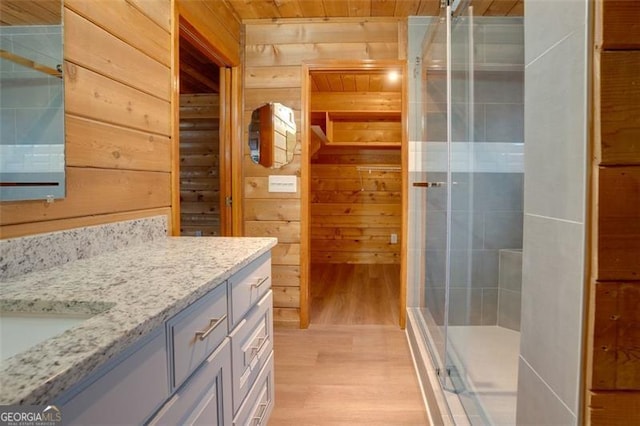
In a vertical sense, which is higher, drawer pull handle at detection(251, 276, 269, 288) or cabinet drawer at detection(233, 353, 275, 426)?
drawer pull handle at detection(251, 276, 269, 288)

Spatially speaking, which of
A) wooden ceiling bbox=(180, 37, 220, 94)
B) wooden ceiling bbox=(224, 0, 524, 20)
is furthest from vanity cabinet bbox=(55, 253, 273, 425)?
wooden ceiling bbox=(180, 37, 220, 94)

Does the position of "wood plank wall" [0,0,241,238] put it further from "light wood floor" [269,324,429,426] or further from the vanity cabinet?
"light wood floor" [269,324,429,426]

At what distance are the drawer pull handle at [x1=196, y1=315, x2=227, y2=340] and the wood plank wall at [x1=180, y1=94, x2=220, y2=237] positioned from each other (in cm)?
329

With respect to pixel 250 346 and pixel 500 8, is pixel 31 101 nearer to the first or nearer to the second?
pixel 250 346

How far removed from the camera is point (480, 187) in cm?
220

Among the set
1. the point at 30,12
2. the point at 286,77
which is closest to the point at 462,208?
the point at 286,77

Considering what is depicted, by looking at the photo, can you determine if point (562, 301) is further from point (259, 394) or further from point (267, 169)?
point (267, 169)

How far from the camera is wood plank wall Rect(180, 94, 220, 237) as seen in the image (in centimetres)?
412

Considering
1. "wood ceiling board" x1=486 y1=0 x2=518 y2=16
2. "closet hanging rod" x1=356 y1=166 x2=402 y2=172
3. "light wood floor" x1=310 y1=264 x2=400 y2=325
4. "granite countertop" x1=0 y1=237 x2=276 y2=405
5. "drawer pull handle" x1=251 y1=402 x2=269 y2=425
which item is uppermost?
"wood ceiling board" x1=486 y1=0 x2=518 y2=16

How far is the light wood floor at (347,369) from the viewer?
169 centimetres

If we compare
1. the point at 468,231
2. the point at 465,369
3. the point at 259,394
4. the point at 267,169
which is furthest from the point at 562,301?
the point at 267,169

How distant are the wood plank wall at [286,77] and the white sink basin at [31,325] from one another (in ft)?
6.42

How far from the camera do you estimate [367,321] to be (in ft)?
9.23

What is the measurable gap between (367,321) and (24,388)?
2597 millimetres
